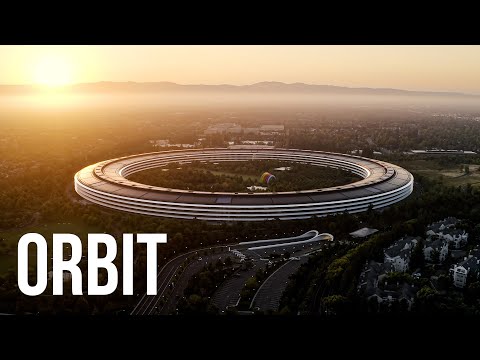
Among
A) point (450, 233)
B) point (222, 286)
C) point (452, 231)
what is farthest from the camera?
point (452, 231)

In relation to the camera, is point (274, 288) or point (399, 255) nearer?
point (274, 288)

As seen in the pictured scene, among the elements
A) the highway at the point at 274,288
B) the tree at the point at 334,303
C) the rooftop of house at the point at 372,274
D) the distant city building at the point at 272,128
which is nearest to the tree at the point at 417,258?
the rooftop of house at the point at 372,274

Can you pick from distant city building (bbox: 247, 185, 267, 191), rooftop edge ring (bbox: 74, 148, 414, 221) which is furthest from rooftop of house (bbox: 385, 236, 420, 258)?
distant city building (bbox: 247, 185, 267, 191)

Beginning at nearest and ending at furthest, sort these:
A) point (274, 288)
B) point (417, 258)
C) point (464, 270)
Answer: point (464, 270) → point (274, 288) → point (417, 258)

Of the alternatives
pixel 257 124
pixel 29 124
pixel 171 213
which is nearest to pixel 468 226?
pixel 171 213

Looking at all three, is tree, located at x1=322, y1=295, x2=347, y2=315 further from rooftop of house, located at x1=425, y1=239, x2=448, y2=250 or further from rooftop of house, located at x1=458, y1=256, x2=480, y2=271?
rooftop of house, located at x1=425, y1=239, x2=448, y2=250

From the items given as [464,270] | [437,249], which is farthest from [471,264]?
[437,249]

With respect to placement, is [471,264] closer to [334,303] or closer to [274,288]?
[334,303]
